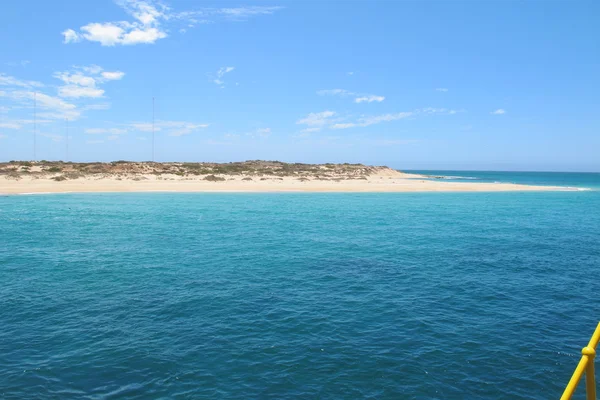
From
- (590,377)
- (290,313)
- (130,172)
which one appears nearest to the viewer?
(590,377)

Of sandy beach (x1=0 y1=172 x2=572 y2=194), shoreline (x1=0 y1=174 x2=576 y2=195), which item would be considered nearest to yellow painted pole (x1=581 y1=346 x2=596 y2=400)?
shoreline (x1=0 y1=174 x2=576 y2=195)

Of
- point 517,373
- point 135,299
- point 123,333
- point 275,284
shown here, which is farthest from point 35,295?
point 517,373

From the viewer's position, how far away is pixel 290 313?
494 inches

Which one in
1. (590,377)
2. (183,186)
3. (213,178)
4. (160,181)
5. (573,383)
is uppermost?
(213,178)

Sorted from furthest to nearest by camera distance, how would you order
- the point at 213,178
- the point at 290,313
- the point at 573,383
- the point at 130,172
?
the point at 130,172, the point at 213,178, the point at 290,313, the point at 573,383

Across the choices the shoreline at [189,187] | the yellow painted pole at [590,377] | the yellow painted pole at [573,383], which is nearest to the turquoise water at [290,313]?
the yellow painted pole at [590,377]

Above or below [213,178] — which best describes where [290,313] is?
below

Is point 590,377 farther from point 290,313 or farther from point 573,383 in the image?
point 290,313

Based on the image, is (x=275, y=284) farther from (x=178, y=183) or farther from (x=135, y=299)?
(x=178, y=183)

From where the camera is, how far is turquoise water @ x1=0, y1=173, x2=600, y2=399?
8906 mm

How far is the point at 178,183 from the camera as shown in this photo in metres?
64.7

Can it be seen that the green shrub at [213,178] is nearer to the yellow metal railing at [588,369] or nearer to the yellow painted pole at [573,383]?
the yellow metal railing at [588,369]

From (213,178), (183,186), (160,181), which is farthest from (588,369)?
(213,178)

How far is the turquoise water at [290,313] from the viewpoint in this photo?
29.2ft
